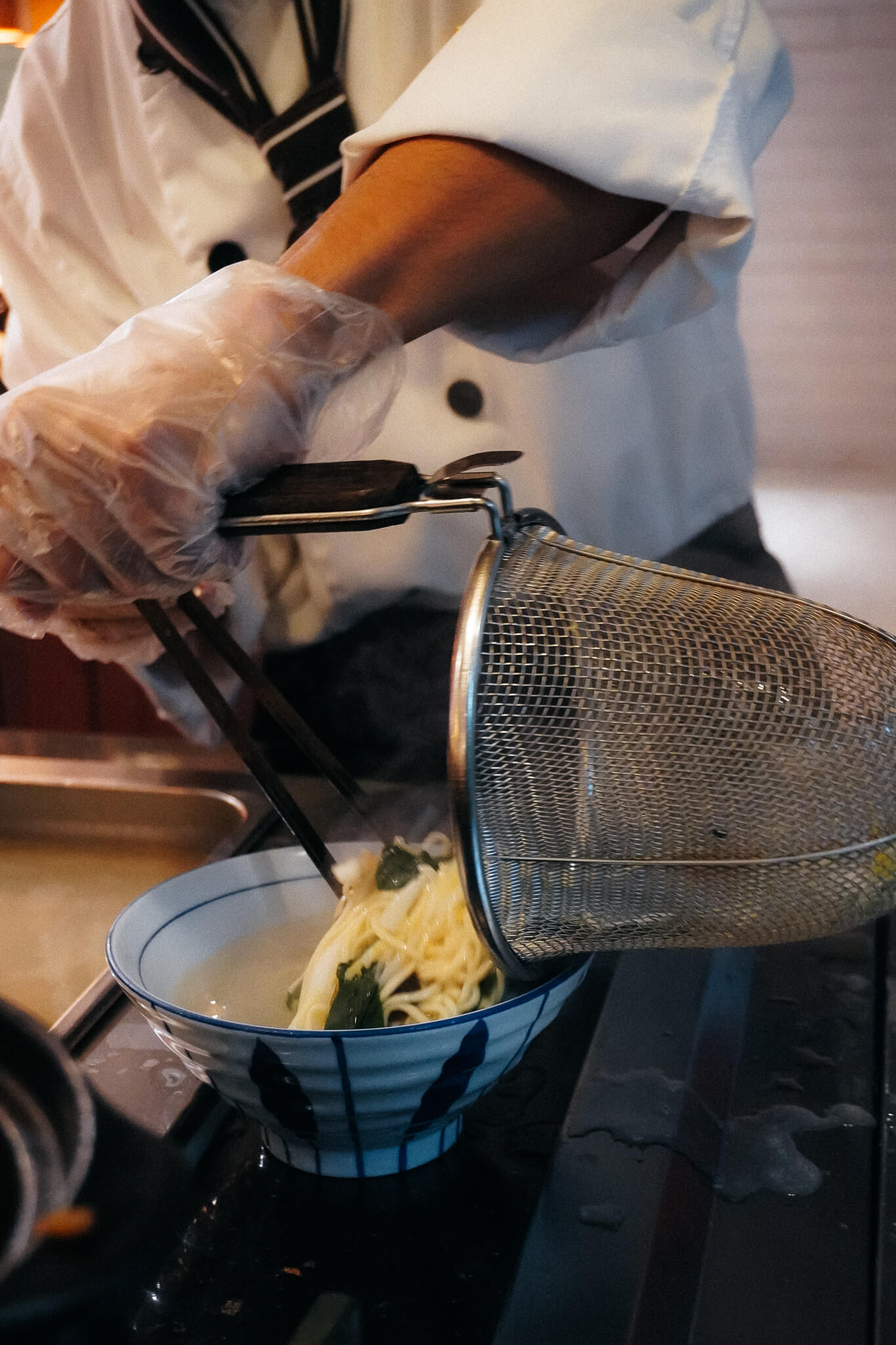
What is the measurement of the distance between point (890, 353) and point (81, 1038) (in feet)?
5.58

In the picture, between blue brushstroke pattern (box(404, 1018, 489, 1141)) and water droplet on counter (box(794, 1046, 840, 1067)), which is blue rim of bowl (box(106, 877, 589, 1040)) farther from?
water droplet on counter (box(794, 1046, 840, 1067))

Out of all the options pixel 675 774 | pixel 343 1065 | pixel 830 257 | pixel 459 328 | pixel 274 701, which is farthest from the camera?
pixel 830 257

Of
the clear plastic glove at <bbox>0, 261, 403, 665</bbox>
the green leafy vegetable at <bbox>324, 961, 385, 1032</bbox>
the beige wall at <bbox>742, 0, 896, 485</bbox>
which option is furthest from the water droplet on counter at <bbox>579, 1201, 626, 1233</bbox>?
the beige wall at <bbox>742, 0, 896, 485</bbox>

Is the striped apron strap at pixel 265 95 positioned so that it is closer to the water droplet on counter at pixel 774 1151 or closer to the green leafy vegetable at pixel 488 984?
the green leafy vegetable at pixel 488 984

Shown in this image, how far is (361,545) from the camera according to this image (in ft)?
3.85

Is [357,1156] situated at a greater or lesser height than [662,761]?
lesser

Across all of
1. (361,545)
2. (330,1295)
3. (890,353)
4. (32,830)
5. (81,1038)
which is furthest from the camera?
(890,353)

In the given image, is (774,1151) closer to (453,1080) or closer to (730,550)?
(453,1080)

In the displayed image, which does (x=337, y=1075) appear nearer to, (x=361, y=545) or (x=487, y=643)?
(x=487, y=643)

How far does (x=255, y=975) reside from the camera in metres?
0.74

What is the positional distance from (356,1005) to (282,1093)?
Answer: 8 cm

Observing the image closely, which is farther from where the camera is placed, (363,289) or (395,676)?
(395,676)

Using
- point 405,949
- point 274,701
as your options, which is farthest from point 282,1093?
point 274,701

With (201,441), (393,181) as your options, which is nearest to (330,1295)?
(201,441)
